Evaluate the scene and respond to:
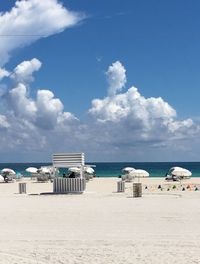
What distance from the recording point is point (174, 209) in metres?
16.8

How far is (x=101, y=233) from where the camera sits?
11.8 metres

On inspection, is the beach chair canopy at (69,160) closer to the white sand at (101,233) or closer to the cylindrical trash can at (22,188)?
the cylindrical trash can at (22,188)

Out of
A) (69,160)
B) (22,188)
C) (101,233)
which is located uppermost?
(69,160)

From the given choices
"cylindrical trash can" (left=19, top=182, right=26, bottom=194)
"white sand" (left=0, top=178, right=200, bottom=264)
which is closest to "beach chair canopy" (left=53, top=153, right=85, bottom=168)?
"cylindrical trash can" (left=19, top=182, right=26, bottom=194)

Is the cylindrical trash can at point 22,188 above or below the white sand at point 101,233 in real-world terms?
above

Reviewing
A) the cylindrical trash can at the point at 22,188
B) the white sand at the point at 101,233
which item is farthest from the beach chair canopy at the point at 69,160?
the white sand at the point at 101,233

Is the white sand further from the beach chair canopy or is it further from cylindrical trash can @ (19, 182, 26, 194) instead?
cylindrical trash can @ (19, 182, 26, 194)

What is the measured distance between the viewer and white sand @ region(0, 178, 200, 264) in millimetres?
9055

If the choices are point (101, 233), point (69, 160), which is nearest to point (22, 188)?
point (69, 160)

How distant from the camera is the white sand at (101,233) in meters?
9.05

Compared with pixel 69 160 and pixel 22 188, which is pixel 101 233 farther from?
pixel 22 188

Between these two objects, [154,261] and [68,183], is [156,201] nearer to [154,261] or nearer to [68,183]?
[68,183]

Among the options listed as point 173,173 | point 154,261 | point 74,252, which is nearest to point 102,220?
point 74,252

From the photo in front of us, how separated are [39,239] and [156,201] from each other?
958 centimetres
